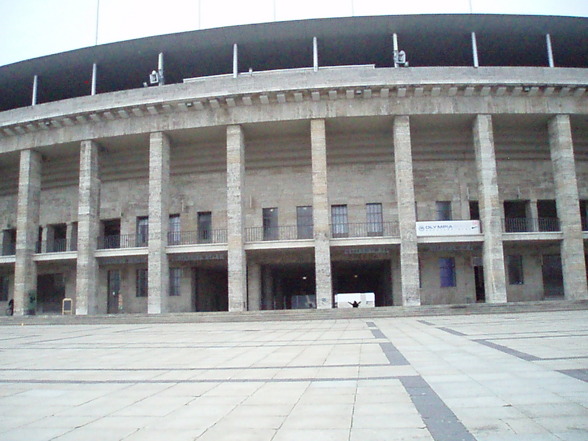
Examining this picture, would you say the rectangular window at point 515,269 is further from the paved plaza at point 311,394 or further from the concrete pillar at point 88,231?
the concrete pillar at point 88,231

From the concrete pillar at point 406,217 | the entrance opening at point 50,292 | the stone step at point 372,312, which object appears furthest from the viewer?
the entrance opening at point 50,292

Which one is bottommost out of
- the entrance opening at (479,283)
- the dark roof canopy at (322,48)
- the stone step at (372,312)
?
the stone step at (372,312)

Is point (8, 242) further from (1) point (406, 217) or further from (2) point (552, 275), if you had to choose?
(2) point (552, 275)

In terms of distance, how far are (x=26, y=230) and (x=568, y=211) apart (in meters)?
29.8

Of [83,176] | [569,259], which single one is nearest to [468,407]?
[569,259]

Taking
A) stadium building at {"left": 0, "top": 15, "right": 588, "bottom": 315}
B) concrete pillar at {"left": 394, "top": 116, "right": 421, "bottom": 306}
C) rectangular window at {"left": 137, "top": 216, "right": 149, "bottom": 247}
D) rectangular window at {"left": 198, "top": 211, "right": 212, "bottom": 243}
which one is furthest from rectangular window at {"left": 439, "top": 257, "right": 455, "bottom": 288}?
rectangular window at {"left": 137, "top": 216, "right": 149, "bottom": 247}

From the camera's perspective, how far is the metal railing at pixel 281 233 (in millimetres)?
27453

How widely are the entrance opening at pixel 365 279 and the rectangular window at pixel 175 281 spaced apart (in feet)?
31.1

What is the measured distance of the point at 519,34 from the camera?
88.8 feet

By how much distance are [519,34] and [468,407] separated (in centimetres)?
2809

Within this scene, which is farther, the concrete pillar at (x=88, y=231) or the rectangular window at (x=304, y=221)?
the rectangular window at (x=304, y=221)

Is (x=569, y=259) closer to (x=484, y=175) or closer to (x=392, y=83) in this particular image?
(x=484, y=175)

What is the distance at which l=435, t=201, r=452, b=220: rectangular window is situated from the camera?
89.5 feet

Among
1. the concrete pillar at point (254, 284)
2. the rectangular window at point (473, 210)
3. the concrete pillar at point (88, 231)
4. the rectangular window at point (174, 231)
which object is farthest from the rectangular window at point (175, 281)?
the rectangular window at point (473, 210)
